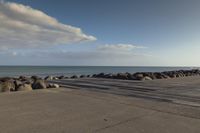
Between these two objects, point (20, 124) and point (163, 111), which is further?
A: point (163, 111)

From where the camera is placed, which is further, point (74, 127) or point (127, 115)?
point (127, 115)

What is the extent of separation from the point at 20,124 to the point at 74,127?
1.18 metres

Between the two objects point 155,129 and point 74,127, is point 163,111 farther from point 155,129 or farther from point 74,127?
point 74,127

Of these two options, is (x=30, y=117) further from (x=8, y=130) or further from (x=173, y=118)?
(x=173, y=118)

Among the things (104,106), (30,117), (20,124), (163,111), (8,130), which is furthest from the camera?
(104,106)

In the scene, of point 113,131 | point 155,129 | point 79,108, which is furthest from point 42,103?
point 155,129

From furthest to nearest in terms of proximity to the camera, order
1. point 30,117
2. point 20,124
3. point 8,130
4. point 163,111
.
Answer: point 163,111, point 30,117, point 20,124, point 8,130

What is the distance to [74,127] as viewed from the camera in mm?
4406

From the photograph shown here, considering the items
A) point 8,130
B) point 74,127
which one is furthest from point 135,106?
point 8,130

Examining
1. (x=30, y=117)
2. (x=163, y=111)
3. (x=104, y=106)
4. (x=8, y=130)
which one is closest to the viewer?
(x=8, y=130)

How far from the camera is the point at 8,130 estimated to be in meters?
4.19

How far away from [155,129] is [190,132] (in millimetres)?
659

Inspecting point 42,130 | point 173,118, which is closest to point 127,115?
point 173,118

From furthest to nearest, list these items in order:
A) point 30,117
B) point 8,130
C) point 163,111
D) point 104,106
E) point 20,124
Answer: point 104,106, point 163,111, point 30,117, point 20,124, point 8,130
